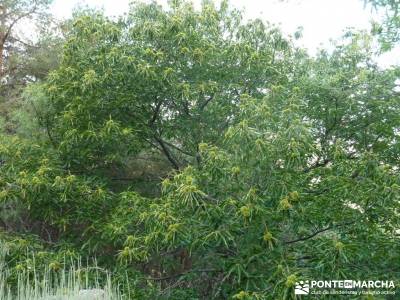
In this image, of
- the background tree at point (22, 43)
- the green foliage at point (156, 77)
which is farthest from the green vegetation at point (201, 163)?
the background tree at point (22, 43)

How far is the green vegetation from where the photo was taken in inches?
137

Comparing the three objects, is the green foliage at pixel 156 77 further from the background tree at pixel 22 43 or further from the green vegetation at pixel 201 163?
the background tree at pixel 22 43

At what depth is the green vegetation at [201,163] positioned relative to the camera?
347cm

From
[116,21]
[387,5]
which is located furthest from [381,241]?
[116,21]

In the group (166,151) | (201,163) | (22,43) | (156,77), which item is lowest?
(201,163)

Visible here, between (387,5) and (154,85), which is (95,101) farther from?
(387,5)

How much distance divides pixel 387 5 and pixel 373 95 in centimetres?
88

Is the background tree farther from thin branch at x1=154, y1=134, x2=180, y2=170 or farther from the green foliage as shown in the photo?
thin branch at x1=154, y1=134, x2=180, y2=170

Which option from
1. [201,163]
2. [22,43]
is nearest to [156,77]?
[201,163]

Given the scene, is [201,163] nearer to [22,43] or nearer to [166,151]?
[166,151]

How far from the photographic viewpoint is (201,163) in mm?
4047

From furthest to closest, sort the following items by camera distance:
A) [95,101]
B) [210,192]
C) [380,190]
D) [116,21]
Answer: [116,21] < [95,101] < [210,192] < [380,190]

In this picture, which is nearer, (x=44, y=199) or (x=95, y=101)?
(x=44, y=199)

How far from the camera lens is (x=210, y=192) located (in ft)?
12.0
